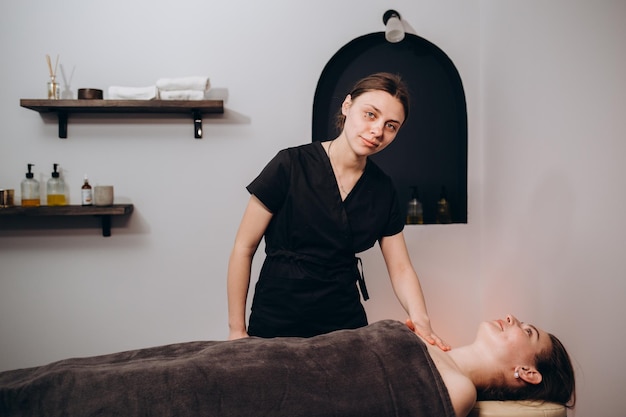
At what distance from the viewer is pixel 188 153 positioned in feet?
8.00

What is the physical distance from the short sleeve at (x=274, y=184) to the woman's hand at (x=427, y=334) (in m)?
0.56

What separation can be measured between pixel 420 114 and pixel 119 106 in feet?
4.69

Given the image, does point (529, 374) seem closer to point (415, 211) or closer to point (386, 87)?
point (386, 87)

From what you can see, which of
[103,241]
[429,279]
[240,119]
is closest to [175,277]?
[103,241]

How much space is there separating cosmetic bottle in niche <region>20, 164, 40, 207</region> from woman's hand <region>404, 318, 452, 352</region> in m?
1.70

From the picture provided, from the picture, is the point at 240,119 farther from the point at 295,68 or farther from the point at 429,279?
the point at 429,279

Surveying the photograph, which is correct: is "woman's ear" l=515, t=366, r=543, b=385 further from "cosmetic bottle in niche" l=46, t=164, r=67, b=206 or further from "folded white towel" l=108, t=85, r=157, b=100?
"cosmetic bottle in niche" l=46, t=164, r=67, b=206

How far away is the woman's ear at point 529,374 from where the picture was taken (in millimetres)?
1422

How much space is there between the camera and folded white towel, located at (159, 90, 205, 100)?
2256mm

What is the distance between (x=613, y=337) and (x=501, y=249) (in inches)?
33.9

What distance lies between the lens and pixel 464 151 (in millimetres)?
2609

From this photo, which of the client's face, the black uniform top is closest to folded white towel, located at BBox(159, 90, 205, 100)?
the black uniform top

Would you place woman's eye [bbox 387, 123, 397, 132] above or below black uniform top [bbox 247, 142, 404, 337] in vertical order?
above

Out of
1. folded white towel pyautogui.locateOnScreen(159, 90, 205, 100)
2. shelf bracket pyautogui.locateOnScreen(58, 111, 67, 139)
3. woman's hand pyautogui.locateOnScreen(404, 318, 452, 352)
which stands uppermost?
folded white towel pyautogui.locateOnScreen(159, 90, 205, 100)
